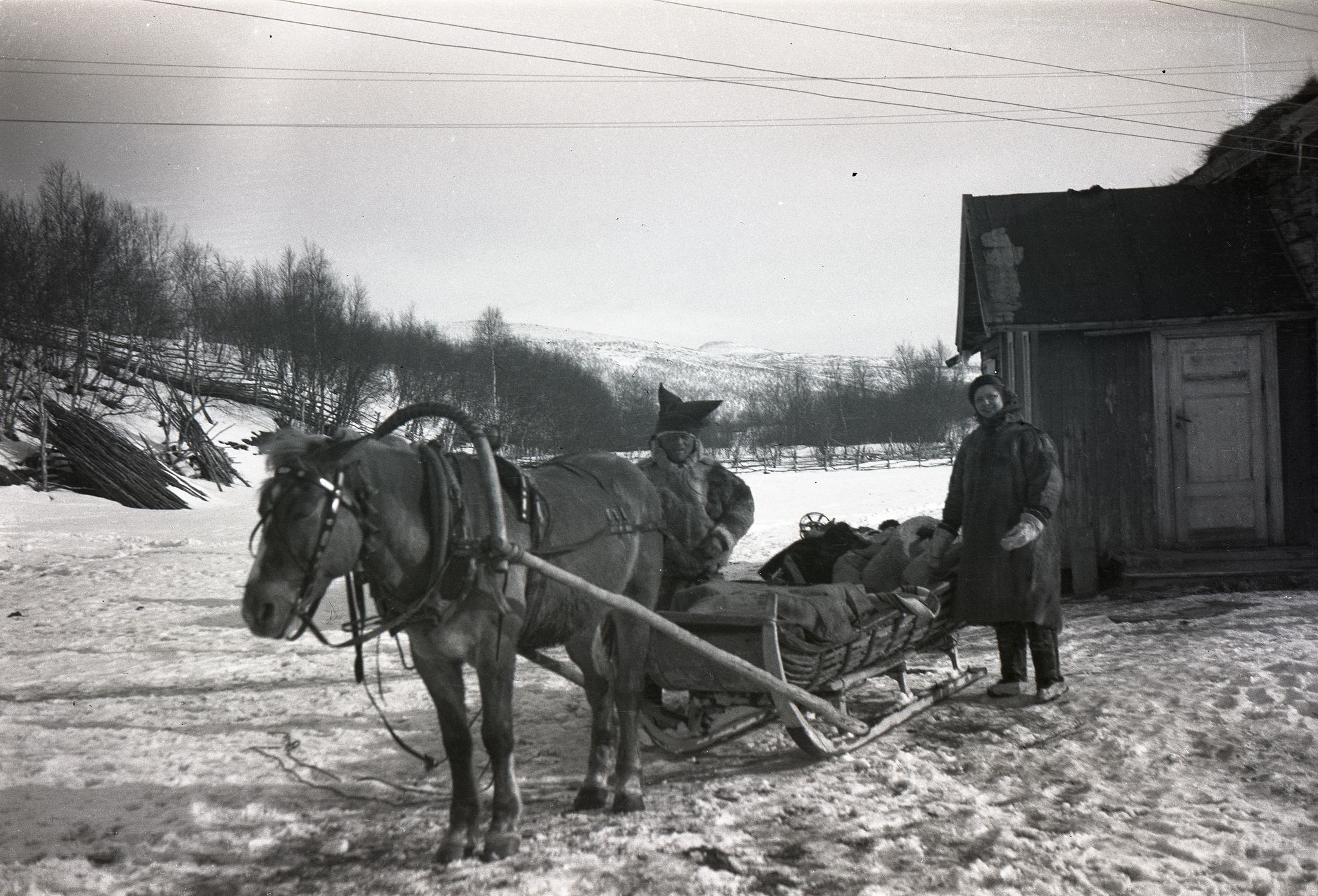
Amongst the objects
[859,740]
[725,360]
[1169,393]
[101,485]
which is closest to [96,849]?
[859,740]

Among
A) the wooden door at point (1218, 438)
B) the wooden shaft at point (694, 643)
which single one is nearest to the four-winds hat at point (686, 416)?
the wooden shaft at point (694, 643)

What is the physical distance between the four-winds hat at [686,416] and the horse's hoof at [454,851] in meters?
2.34

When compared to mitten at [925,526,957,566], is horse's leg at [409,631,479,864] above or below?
below

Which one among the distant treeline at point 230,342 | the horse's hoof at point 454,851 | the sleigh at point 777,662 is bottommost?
the horse's hoof at point 454,851

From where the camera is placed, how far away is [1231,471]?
29.2 ft

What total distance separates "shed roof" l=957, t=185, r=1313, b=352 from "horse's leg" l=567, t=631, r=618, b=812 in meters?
6.66

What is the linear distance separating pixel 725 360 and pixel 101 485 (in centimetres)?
11066

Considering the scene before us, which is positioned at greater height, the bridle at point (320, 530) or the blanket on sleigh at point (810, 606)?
the bridle at point (320, 530)

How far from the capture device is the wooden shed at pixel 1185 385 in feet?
28.7

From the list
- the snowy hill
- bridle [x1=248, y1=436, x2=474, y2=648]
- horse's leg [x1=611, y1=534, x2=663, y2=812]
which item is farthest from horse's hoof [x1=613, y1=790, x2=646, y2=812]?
the snowy hill

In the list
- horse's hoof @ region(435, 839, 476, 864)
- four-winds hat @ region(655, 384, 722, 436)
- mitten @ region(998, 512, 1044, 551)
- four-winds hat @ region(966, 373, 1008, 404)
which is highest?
four-winds hat @ region(966, 373, 1008, 404)

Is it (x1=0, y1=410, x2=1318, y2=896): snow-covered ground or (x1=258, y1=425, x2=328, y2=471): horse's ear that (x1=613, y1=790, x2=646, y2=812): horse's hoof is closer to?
(x1=0, y1=410, x2=1318, y2=896): snow-covered ground

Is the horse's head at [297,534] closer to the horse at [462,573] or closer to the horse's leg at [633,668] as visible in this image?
the horse at [462,573]

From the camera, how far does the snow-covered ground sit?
292 centimetres
